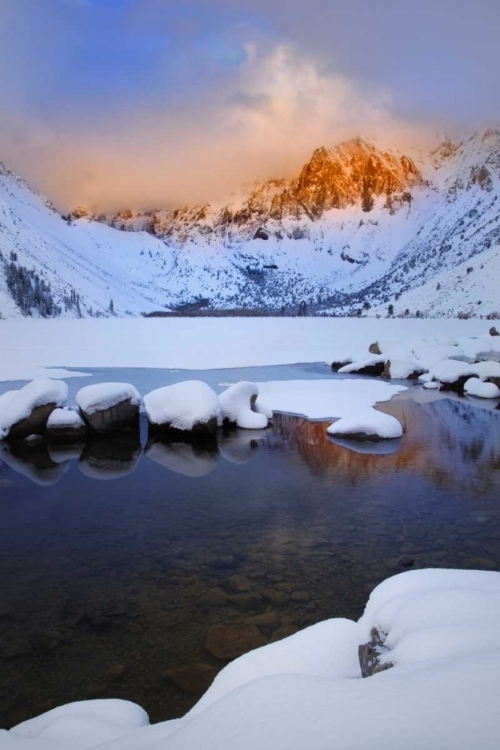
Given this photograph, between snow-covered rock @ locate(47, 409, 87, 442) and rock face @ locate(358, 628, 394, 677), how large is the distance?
11.4 m

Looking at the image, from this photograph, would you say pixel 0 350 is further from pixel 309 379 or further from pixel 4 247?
pixel 4 247

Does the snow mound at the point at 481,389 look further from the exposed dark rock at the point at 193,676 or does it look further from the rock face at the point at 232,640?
the exposed dark rock at the point at 193,676

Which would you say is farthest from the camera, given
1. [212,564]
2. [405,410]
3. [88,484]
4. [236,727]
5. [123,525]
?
[405,410]

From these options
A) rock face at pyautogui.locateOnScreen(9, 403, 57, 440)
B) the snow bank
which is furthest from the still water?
the snow bank

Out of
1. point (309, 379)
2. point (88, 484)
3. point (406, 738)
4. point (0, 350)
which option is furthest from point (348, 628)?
point (0, 350)

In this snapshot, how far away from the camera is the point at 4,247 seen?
125 metres

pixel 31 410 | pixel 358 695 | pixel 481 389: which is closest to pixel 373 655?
pixel 358 695

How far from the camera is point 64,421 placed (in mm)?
13828

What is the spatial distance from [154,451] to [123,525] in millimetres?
4735

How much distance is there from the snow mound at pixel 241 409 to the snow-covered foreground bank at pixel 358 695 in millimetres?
10251

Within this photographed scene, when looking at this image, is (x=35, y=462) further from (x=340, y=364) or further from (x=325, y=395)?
(x=340, y=364)

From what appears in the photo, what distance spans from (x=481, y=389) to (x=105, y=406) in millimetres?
14321

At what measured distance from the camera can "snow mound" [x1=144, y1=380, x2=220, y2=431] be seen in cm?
1379

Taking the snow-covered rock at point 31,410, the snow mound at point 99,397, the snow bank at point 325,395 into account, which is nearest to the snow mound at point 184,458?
the snow mound at point 99,397
